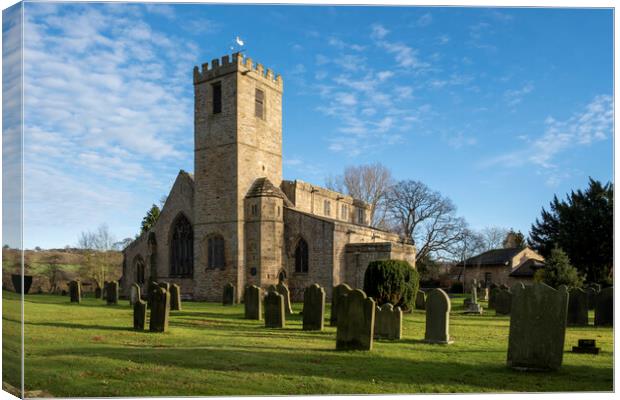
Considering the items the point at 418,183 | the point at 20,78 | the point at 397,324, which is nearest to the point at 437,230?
the point at 418,183

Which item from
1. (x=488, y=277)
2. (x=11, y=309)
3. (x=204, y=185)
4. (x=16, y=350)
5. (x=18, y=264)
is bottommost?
(x=488, y=277)

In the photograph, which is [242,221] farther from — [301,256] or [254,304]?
[254,304]

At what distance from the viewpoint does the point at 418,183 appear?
4400 centimetres

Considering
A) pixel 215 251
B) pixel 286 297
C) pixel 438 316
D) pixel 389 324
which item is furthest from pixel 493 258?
pixel 438 316

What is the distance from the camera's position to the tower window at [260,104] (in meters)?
30.8

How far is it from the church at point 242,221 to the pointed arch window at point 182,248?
6 cm

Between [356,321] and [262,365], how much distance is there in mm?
2298

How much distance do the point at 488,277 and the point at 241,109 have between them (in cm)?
3198

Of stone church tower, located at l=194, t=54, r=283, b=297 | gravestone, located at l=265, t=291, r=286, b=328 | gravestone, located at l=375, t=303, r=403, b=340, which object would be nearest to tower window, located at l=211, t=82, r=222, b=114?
stone church tower, located at l=194, t=54, r=283, b=297

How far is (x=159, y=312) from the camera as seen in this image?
13.1m

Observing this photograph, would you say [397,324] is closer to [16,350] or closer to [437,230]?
[16,350]

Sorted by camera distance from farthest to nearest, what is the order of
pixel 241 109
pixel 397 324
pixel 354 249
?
1. pixel 241 109
2. pixel 354 249
3. pixel 397 324

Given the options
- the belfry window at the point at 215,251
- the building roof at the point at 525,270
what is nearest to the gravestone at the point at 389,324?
the belfry window at the point at 215,251

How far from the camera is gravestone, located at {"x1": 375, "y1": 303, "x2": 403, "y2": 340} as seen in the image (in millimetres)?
12336
